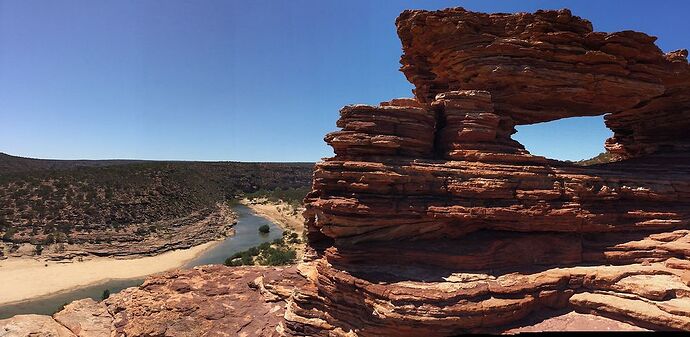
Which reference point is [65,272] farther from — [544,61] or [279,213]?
[544,61]

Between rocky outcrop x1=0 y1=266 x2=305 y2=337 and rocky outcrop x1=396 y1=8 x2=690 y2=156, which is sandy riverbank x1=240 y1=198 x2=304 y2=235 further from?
rocky outcrop x1=396 y1=8 x2=690 y2=156

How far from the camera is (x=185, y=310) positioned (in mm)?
21953

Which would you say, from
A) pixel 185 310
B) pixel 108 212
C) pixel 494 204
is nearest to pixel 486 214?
pixel 494 204

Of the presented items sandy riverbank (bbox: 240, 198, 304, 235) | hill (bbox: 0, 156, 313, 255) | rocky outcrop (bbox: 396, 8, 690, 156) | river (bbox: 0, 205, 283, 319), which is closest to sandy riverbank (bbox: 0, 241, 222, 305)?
river (bbox: 0, 205, 283, 319)

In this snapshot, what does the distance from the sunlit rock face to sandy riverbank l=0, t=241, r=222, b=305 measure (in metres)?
36.0

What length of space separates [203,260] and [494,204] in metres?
45.5

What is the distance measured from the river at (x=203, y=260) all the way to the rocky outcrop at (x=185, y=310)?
1568 cm

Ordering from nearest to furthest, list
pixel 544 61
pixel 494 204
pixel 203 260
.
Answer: pixel 494 204 → pixel 544 61 → pixel 203 260

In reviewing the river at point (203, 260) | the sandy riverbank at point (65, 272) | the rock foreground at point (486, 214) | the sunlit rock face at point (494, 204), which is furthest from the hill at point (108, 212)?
the sunlit rock face at point (494, 204)

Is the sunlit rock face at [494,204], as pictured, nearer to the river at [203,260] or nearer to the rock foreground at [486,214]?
the rock foreground at [486,214]

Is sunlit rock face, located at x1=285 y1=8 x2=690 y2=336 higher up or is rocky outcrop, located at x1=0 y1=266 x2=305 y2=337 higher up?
sunlit rock face, located at x1=285 y1=8 x2=690 y2=336

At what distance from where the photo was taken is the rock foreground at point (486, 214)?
1627 cm

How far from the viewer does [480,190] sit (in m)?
18.1

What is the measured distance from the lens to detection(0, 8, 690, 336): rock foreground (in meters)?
16.3
